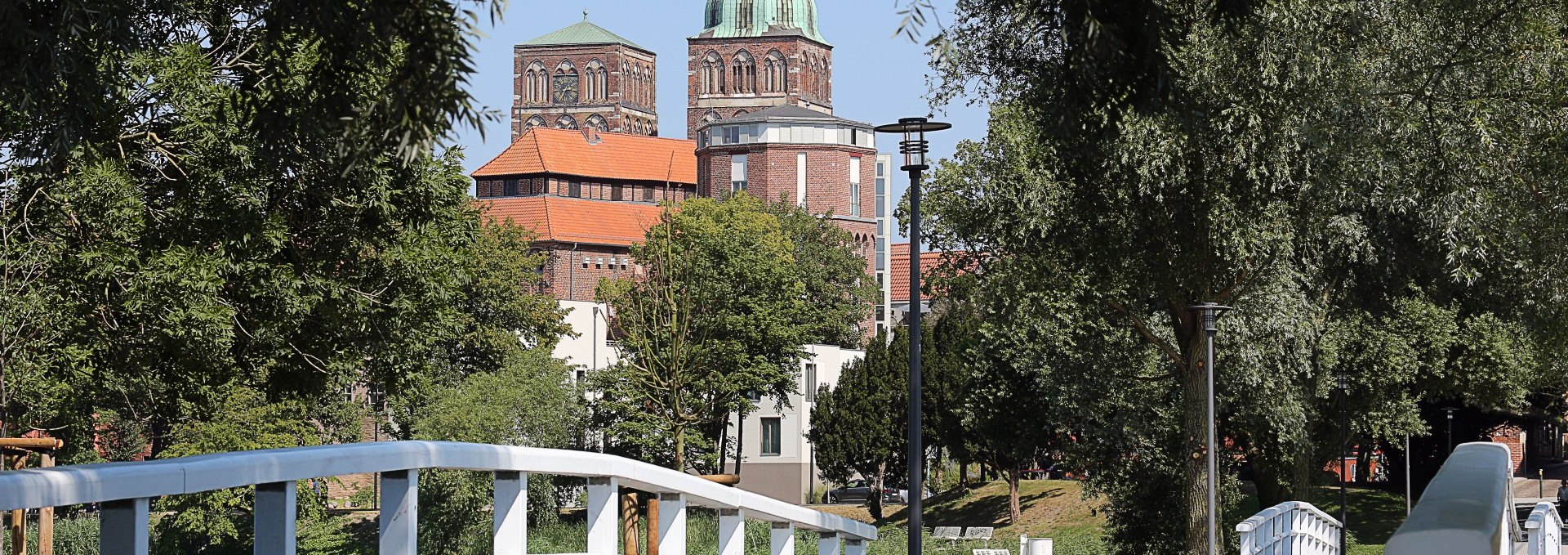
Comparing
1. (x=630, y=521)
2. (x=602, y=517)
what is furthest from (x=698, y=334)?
(x=602, y=517)

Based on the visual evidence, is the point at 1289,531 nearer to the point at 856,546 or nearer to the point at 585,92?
the point at 856,546

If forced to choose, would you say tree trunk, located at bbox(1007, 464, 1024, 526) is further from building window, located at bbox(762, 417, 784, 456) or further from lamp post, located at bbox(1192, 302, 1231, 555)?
lamp post, located at bbox(1192, 302, 1231, 555)

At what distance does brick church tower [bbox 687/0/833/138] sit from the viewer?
496 feet

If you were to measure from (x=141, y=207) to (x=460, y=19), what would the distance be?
1329 centimetres

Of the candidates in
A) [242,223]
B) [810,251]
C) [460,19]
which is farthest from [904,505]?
[460,19]

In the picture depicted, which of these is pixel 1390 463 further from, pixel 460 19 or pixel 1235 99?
pixel 460 19

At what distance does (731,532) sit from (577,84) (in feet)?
509

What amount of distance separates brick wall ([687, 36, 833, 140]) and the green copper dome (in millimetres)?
826

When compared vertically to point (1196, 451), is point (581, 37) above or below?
above

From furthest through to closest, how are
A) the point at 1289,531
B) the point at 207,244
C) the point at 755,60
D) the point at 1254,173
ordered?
the point at 755,60 < the point at 1254,173 < the point at 207,244 < the point at 1289,531

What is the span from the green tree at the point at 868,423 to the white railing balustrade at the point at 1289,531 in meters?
51.8

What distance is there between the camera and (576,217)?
4732 inches

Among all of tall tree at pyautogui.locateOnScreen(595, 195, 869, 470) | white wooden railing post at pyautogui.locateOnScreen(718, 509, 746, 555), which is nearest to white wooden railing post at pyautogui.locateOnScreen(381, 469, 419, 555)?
white wooden railing post at pyautogui.locateOnScreen(718, 509, 746, 555)

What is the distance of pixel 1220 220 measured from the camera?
19828mm
